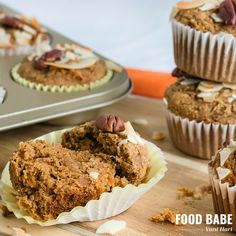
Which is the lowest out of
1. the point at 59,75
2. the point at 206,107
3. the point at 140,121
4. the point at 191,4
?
the point at 140,121

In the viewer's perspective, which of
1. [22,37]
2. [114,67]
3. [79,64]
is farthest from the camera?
[22,37]

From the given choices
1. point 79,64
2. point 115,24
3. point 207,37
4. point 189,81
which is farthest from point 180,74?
point 115,24

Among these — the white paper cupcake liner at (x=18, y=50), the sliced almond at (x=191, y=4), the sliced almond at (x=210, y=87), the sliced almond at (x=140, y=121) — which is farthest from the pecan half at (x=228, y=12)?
the white paper cupcake liner at (x=18, y=50)

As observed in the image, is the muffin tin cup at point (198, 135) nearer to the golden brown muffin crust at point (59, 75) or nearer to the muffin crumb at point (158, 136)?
the muffin crumb at point (158, 136)

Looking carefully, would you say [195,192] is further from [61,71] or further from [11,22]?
[11,22]

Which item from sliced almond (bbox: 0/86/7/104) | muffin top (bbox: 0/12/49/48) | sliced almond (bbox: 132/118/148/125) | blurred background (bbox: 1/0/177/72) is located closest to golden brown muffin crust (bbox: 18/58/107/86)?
sliced almond (bbox: 0/86/7/104)

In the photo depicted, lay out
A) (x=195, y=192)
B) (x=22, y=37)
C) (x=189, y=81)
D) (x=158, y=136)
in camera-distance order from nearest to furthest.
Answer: (x=195, y=192) < (x=189, y=81) < (x=158, y=136) < (x=22, y=37)
